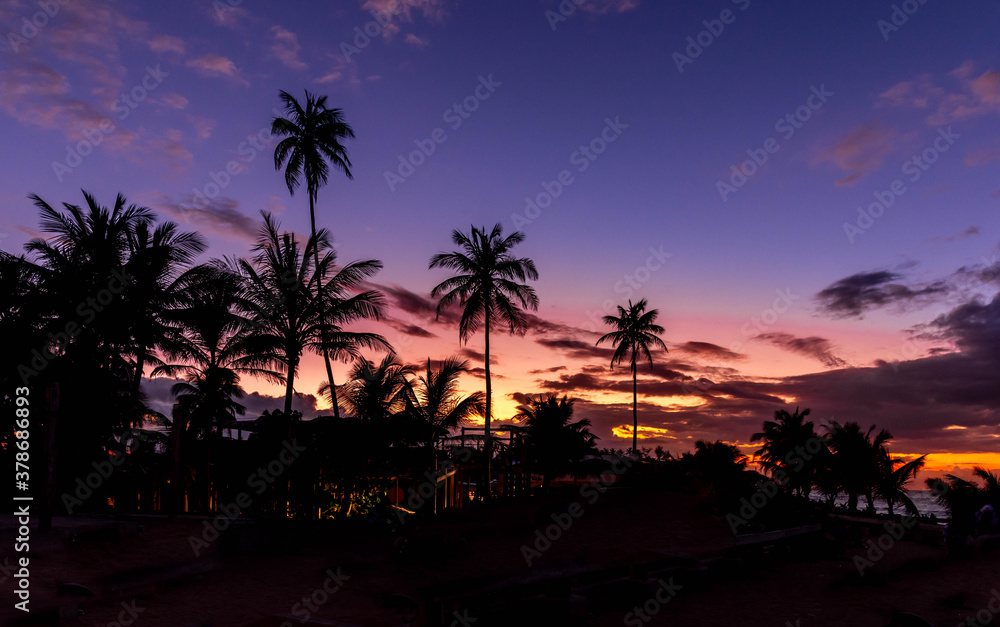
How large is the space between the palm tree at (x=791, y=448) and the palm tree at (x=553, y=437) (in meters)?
13.4

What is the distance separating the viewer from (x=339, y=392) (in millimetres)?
25500

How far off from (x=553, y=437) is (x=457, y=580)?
21.5 metres

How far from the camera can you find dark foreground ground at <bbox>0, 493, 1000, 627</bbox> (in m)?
9.38

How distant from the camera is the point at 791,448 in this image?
1523 inches

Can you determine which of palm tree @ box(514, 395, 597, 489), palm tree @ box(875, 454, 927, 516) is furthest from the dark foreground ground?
palm tree @ box(875, 454, 927, 516)

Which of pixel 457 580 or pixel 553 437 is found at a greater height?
pixel 553 437

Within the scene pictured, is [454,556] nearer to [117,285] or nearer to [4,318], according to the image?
[117,285]

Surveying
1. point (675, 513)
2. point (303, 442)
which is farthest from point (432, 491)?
point (675, 513)

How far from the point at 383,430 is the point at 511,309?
450 inches

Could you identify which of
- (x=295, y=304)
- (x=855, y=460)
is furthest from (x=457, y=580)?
(x=855, y=460)

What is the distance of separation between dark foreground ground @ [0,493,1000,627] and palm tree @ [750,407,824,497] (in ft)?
56.2

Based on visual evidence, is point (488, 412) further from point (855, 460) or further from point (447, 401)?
point (855, 460)

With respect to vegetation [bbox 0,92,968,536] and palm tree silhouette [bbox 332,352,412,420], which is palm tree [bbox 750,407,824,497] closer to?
vegetation [bbox 0,92,968,536]

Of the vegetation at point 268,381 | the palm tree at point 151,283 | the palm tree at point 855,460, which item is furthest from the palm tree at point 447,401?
the palm tree at point 855,460
